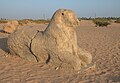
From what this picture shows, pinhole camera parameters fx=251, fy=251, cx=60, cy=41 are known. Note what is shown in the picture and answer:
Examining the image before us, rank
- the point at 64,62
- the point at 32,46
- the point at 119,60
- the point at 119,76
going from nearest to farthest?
the point at 119,76 < the point at 64,62 < the point at 32,46 < the point at 119,60

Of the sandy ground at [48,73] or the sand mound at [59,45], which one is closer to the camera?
the sandy ground at [48,73]

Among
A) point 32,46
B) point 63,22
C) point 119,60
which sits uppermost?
point 63,22

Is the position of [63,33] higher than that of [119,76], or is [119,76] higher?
[63,33]

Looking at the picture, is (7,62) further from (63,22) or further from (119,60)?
(119,60)

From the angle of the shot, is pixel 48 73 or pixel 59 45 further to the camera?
pixel 59 45

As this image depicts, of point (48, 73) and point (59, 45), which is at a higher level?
point (59, 45)

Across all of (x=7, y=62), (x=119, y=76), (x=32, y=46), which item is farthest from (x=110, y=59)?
(x=7, y=62)

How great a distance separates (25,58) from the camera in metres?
7.33

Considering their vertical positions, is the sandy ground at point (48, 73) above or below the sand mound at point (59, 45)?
below

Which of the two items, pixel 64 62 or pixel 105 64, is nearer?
pixel 64 62

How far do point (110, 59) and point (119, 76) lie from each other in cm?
213

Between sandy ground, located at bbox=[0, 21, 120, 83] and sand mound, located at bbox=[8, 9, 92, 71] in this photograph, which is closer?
sandy ground, located at bbox=[0, 21, 120, 83]

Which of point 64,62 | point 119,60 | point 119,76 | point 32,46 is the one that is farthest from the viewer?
point 119,60

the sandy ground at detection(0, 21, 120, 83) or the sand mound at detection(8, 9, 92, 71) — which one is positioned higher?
the sand mound at detection(8, 9, 92, 71)
